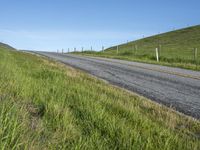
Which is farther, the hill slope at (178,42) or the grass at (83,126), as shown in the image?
the hill slope at (178,42)

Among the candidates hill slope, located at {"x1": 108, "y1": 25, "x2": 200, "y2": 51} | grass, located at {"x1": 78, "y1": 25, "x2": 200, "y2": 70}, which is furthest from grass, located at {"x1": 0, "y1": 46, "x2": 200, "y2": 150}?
hill slope, located at {"x1": 108, "y1": 25, "x2": 200, "y2": 51}

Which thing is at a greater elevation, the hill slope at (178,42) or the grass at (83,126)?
the hill slope at (178,42)

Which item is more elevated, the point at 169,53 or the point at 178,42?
the point at 178,42

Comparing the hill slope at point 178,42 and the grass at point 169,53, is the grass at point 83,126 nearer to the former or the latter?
the grass at point 169,53

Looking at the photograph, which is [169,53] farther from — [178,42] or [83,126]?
[83,126]

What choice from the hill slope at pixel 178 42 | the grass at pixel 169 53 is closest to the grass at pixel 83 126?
the grass at pixel 169 53

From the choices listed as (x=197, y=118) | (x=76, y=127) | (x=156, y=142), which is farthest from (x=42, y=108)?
(x=197, y=118)

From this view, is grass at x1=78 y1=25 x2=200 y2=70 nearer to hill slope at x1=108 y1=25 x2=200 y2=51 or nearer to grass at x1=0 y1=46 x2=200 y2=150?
hill slope at x1=108 y1=25 x2=200 y2=51

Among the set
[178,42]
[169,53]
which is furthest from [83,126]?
[178,42]

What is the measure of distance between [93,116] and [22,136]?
1801mm

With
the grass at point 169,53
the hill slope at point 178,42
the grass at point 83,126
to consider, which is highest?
the hill slope at point 178,42

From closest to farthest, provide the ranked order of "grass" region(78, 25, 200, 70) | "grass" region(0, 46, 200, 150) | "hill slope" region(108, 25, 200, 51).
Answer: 1. "grass" region(0, 46, 200, 150)
2. "grass" region(78, 25, 200, 70)
3. "hill slope" region(108, 25, 200, 51)

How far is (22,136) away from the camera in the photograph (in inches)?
159

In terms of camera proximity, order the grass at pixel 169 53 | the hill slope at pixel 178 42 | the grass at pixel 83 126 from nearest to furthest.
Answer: the grass at pixel 83 126 < the grass at pixel 169 53 < the hill slope at pixel 178 42
